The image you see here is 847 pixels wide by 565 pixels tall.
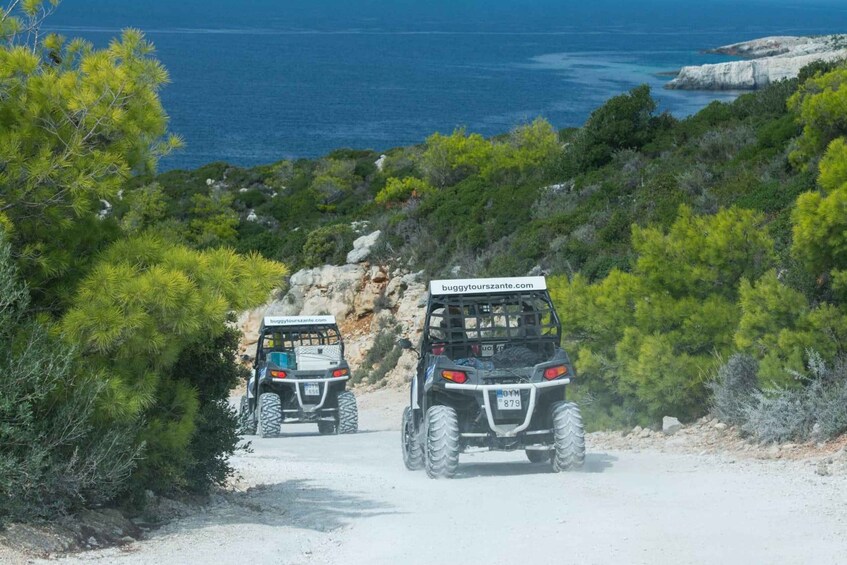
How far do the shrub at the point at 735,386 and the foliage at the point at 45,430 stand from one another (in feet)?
28.9

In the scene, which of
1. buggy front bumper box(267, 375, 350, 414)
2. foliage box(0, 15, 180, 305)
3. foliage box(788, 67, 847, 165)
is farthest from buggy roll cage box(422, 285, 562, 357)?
foliage box(788, 67, 847, 165)

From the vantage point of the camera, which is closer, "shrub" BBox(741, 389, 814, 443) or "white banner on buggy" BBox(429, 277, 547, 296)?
"white banner on buggy" BBox(429, 277, 547, 296)

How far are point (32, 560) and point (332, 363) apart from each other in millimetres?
13819

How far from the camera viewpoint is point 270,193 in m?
64.4

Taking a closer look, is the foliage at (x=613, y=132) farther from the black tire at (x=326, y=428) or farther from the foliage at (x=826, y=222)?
the foliage at (x=826, y=222)

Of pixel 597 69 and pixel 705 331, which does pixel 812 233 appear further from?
pixel 597 69

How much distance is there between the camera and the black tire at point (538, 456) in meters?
14.9

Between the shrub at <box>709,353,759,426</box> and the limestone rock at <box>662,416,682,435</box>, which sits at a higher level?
the shrub at <box>709,353,759,426</box>

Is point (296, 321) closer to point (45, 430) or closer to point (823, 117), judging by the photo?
point (823, 117)

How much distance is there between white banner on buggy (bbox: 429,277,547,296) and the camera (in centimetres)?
1432

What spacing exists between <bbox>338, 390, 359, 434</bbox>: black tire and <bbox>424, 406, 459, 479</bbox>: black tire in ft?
28.8

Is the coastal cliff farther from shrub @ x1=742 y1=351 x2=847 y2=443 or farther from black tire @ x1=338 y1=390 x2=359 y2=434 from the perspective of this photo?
shrub @ x1=742 y1=351 x2=847 y2=443

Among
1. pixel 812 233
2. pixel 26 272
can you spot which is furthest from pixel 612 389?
pixel 26 272

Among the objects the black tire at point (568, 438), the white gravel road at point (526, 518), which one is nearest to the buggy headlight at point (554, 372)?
the black tire at point (568, 438)
